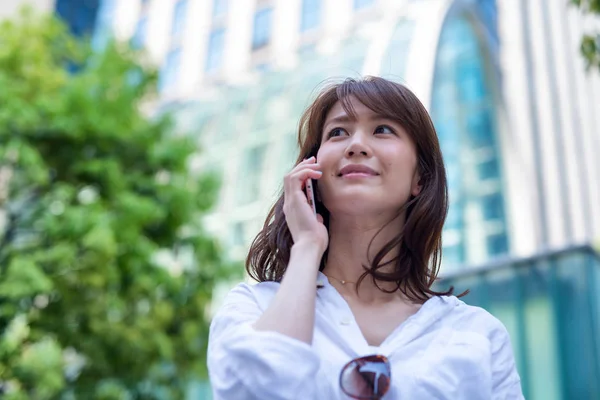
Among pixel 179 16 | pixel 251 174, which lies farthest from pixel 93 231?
pixel 179 16

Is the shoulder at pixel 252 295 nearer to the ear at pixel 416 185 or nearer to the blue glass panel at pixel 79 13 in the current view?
the ear at pixel 416 185

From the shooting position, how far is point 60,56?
33.5 ft

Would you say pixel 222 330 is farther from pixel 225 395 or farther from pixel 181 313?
pixel 181 313

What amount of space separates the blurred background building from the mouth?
7414mm

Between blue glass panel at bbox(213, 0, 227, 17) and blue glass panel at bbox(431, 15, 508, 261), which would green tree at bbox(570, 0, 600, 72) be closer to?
blue glass panel at bbox(431, 15, 508, 261)

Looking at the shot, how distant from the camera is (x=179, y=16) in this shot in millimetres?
35812

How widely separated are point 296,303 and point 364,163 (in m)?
0.35

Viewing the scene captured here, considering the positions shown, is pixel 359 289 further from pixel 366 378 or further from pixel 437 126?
pixel 437 126

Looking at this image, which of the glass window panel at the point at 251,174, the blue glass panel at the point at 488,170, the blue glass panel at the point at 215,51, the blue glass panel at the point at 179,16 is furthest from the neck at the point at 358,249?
the blue glass panel at the point at 179,16

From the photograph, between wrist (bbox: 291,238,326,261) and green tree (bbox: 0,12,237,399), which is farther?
green tree (bbox: 0,12,237,399)

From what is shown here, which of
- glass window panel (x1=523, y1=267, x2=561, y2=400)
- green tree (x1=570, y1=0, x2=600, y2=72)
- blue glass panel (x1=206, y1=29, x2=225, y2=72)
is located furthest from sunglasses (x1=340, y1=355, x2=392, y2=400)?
blue glass panel (x1=206, y1=29, x2=225, y2=72)

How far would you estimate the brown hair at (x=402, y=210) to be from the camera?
4.99 ft

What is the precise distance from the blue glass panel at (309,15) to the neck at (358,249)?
96.9 feet

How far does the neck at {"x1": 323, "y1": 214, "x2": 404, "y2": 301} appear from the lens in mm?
1503
